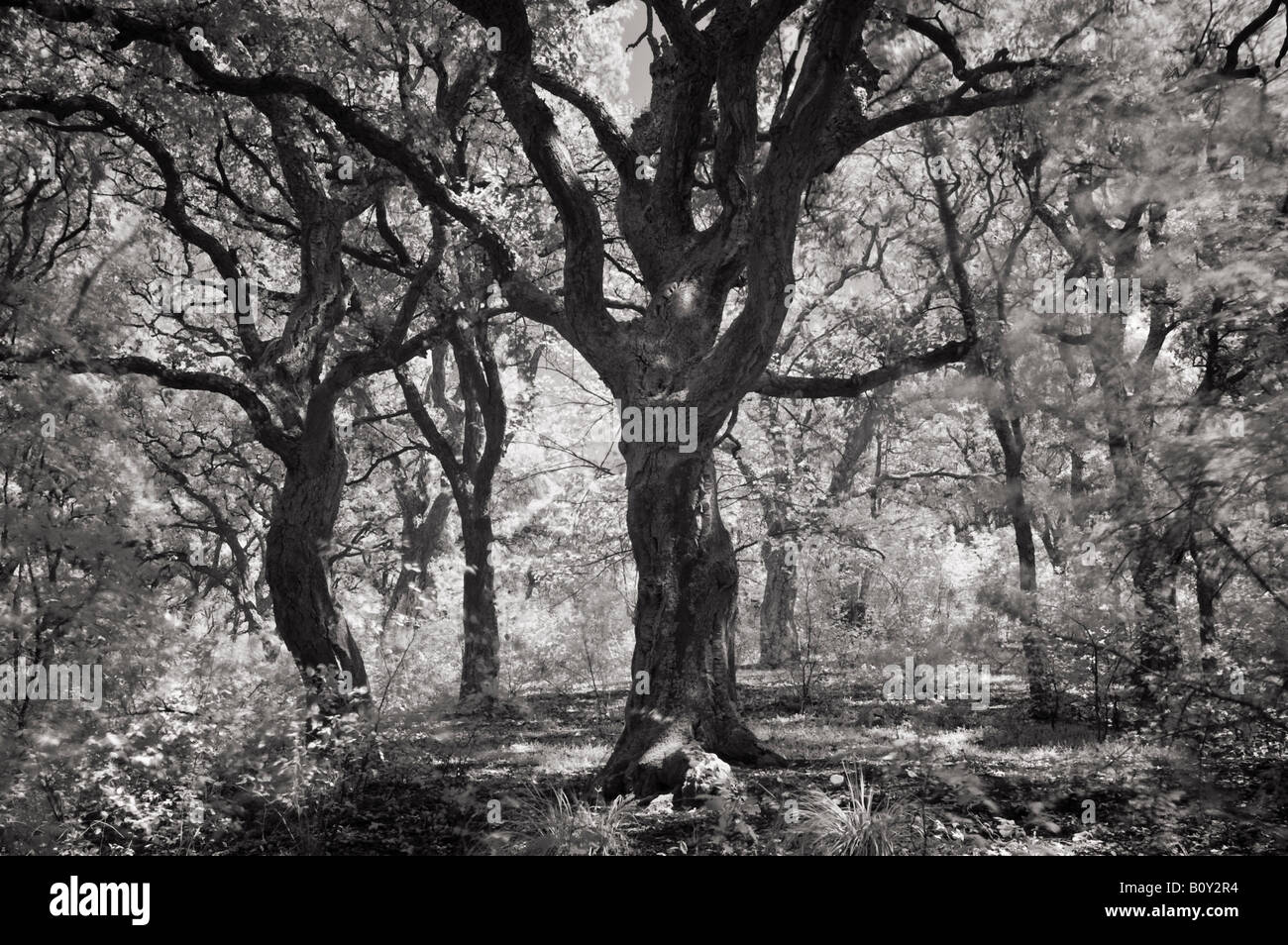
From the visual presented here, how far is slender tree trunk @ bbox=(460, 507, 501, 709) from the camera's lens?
1457 centimetres

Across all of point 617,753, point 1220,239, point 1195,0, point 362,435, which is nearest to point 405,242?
point 362,435

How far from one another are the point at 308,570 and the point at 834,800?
22.2 feet

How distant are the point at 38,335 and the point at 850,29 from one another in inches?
265

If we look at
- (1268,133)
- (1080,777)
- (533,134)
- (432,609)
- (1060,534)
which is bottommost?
(1080,777)

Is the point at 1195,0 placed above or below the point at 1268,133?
above

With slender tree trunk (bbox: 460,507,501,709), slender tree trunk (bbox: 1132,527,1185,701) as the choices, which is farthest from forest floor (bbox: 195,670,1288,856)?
slender tree trunk (bbox: 460,507,501,709)

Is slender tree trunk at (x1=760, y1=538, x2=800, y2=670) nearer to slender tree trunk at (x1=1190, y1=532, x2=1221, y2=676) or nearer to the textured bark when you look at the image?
the textured bark

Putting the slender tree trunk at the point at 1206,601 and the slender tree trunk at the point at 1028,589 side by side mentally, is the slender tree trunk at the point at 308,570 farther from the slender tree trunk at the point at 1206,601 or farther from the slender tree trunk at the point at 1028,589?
the slender tree trunk at the point at 1206,601

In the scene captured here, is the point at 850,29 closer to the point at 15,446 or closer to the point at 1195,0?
the point at 1195,0

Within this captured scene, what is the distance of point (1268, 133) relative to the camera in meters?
5.03

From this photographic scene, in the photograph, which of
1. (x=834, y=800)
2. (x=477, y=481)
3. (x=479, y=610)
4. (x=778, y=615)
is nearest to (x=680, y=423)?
(x=834, y=800)

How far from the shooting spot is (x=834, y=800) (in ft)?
17.2

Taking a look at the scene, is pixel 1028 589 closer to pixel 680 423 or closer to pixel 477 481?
pixel 680 423

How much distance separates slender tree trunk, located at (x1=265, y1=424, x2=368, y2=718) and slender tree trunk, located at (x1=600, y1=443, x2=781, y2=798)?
12.7ft
